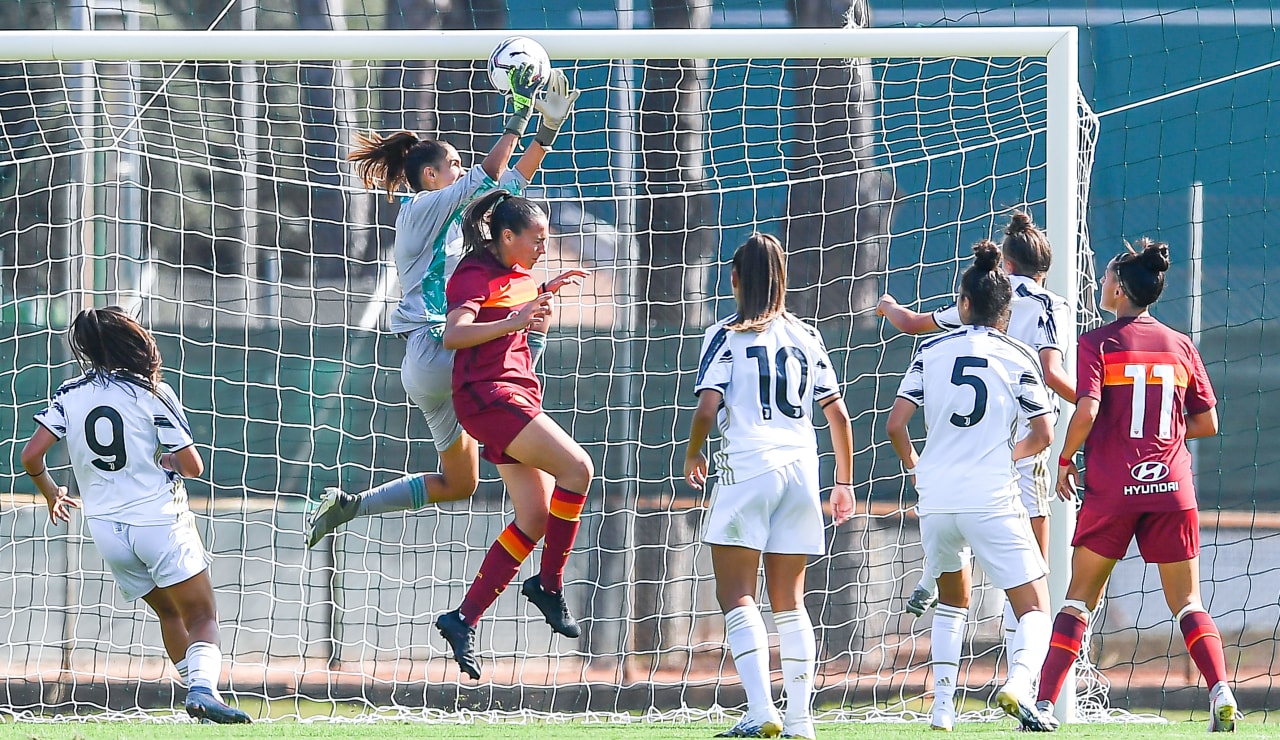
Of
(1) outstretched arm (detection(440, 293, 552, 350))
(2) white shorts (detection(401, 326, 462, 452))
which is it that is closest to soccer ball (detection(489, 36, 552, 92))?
(1) outstretched arm (detection(440, 293, 552, 350))

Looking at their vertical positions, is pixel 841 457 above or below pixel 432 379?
below

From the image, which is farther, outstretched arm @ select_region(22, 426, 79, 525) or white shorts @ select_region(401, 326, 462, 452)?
white shorts @ select_region(401, 326, 462, 452)

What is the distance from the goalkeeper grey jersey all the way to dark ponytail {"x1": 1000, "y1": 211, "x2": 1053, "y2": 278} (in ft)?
6.47

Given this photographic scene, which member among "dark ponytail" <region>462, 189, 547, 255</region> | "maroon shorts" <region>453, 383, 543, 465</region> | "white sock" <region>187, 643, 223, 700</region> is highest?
"dark ponytail" <region>462, 189, 547, 255</region>

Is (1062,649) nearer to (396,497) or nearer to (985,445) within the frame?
(985,445)

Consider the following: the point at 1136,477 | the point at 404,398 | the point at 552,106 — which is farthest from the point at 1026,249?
the point at 404,398

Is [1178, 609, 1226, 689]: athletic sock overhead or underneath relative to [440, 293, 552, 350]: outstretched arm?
underneath

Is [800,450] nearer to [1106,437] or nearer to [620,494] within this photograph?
[1106,437]

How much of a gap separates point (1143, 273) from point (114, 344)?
11.3 feet

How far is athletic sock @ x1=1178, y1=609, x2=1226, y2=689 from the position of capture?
15.8 feet

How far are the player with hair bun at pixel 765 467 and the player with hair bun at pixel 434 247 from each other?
2.77 feet

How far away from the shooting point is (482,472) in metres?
8.03

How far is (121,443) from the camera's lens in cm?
478

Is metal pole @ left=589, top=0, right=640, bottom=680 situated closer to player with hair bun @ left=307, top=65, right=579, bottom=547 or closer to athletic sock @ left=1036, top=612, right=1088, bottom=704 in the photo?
player with hair bun @ left=307, top=65, right=579, bottom=547
